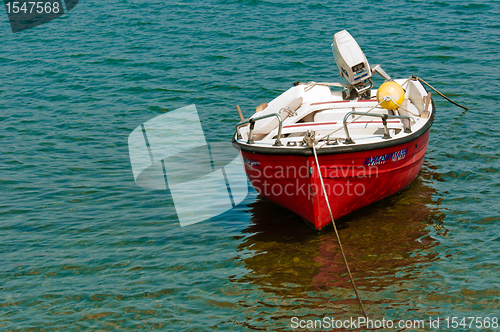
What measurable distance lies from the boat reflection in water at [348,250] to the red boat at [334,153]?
28cm

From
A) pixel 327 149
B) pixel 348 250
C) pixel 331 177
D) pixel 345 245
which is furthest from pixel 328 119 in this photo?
pixel 348 250

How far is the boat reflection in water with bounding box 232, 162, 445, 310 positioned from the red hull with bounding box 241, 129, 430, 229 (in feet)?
0.91

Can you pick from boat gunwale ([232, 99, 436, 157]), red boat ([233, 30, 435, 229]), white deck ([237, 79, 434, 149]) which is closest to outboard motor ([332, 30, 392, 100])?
white deck ([237, 79, 434, 149])

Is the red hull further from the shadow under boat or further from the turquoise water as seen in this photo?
the turquoise water

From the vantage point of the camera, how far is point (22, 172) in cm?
954

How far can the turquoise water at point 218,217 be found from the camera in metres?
5.75

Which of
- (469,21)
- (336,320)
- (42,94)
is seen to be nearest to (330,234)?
(336,320)

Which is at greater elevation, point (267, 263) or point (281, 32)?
point (281, 32)

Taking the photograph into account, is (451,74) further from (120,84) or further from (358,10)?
(120,84)

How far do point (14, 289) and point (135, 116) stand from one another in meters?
6.95

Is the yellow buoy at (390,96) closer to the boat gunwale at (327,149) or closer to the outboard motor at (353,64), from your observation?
the boat gunwale at (327,149)

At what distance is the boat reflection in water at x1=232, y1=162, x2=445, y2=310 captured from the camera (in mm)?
5973

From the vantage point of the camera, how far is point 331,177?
6.71 m

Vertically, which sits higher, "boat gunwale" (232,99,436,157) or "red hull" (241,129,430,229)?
"boat gunwale" (232,99,436,157)
